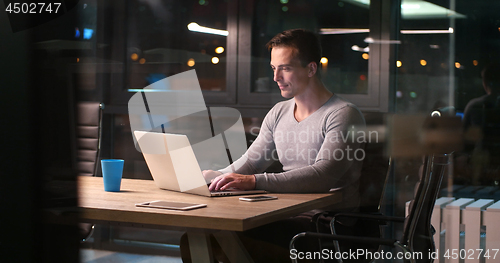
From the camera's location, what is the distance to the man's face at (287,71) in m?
1.97

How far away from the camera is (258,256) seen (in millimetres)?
1810

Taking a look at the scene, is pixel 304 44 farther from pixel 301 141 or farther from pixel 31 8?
pixel 31 8

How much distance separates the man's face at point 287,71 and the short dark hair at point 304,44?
2 cm

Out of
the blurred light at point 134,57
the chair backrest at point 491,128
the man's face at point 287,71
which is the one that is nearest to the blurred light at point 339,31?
the man's face at point 287,71

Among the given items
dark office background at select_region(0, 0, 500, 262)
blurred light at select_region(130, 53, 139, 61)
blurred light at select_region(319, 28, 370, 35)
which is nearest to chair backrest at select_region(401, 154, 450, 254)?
dark office background at select_region(0, 0, 500, 262)

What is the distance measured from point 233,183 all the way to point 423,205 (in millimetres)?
656

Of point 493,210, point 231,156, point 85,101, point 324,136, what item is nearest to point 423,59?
point 324,136

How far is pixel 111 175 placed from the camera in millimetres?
1739

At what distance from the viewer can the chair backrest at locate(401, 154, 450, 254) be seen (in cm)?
134

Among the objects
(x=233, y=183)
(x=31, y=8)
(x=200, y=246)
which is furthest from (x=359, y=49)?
(x=31, y=8)

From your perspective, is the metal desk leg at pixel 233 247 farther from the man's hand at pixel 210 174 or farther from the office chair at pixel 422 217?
the office chair at pixel 422 217

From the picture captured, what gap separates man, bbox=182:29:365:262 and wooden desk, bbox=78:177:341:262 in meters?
0.10

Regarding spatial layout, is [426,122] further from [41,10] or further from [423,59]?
[41,10]

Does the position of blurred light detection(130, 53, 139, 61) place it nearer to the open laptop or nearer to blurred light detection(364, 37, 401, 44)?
the open laptop
